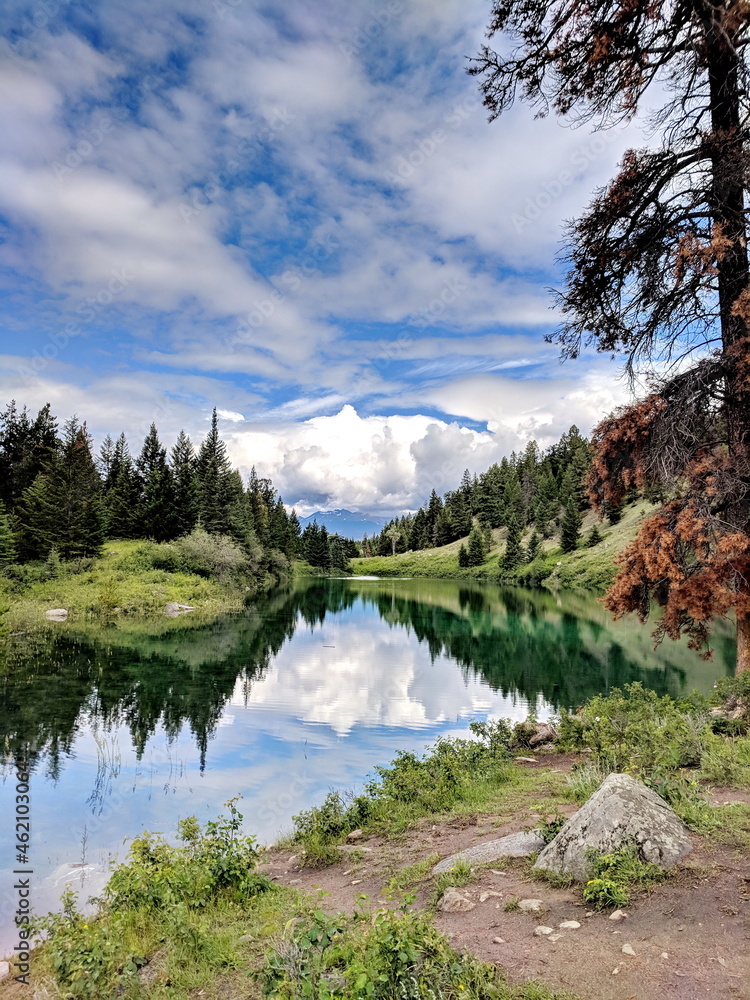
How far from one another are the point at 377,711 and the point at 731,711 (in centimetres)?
1292

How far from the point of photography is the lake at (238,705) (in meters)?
11.8

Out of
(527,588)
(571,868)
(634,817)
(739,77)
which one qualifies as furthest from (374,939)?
(527,588)

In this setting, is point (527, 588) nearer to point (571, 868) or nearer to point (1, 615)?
point (1, 615)

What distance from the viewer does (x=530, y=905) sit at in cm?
548

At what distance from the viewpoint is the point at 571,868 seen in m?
5.96

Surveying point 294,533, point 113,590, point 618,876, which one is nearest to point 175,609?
point 113,590

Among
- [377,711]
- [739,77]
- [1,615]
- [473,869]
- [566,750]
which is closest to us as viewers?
[473,869]

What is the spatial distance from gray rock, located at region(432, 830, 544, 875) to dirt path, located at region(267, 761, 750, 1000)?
33 centimetres

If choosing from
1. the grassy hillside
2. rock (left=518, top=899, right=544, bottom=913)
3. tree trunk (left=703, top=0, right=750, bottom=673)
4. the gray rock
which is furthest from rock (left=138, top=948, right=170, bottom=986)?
the grassy hillside

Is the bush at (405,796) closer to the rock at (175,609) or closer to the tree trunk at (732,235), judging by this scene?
the tree trunk at (732,235)

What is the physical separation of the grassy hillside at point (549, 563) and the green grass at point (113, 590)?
144 ft

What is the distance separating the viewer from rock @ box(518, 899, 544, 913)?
17.7ft

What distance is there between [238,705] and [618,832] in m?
17.6

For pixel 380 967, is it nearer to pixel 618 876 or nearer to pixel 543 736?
pixel 618 876
